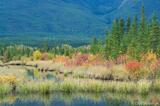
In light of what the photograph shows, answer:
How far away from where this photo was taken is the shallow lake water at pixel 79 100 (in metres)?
51.1

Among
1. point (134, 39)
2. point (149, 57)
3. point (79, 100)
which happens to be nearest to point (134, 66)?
point (149, 57)

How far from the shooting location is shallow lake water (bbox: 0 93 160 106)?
168ft

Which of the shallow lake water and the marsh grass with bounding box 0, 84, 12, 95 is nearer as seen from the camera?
the shallow lake water

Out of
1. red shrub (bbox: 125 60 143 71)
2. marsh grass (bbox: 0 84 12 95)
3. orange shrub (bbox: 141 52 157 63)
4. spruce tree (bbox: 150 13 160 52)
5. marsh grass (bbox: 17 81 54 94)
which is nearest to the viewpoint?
marsh grass (bbox: 0 84 12 95)

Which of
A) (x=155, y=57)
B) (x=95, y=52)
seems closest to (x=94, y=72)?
(x=155, y=57)

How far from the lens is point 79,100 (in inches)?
2105

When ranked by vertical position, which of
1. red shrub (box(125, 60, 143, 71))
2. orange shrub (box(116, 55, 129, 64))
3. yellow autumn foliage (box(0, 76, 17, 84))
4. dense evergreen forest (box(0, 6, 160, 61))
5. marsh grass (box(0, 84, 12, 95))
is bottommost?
marsh grass (box(0, 84, 12, 95))

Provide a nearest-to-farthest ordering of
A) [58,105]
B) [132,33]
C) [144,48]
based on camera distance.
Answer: [58,105]
[144,48]
[132,33]

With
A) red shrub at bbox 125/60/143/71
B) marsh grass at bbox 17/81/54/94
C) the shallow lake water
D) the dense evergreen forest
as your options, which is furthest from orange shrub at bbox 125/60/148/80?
marsh grass at bbox 17/81/54/94

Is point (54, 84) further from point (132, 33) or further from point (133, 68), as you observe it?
point (132, 33)

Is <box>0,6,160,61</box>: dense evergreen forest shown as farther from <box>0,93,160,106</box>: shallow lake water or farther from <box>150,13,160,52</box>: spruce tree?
<box>0,93,160,106</box>: shallow lake water

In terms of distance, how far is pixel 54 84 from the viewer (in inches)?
2328

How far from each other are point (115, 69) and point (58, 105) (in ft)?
86.7

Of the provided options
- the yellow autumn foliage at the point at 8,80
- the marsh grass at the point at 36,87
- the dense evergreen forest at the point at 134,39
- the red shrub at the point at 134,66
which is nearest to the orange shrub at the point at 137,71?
the red shrub at the point at 134,66
